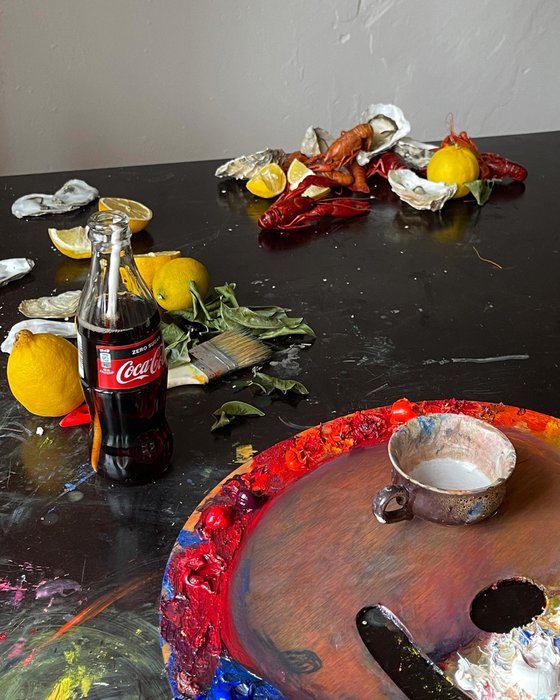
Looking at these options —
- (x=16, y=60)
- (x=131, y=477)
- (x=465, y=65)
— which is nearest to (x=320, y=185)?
(x=131, y=477)

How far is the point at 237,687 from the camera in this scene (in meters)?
0.74

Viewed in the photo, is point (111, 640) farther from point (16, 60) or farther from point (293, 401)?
point (16, 60)

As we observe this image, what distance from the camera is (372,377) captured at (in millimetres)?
1213

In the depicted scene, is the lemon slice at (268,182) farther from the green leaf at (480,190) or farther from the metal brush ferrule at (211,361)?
the metal brush ferrule at (211,361)

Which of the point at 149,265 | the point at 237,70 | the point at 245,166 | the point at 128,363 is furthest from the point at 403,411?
the point at 237,70

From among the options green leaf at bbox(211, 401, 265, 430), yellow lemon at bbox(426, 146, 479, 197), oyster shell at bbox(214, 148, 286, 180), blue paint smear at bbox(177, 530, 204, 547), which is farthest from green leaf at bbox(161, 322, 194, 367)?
yellow lemon at bbox(426, 146, 479, 197)

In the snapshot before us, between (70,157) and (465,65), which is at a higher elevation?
(465,65)

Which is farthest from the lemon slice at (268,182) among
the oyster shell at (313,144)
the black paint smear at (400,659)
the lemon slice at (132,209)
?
the black paint smear at (400,659)

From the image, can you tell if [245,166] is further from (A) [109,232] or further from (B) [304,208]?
→ (A) [109,232]

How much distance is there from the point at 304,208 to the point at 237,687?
1133 millimetres

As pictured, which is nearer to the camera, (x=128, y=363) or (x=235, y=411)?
(x=128, y=363)

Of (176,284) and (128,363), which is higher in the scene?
(128,363)

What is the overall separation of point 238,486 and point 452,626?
29cm

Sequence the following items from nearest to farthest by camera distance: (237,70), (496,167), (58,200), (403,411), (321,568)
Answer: (321,568) → (403,411) → (58,200) → (496,167) → (237,70)
